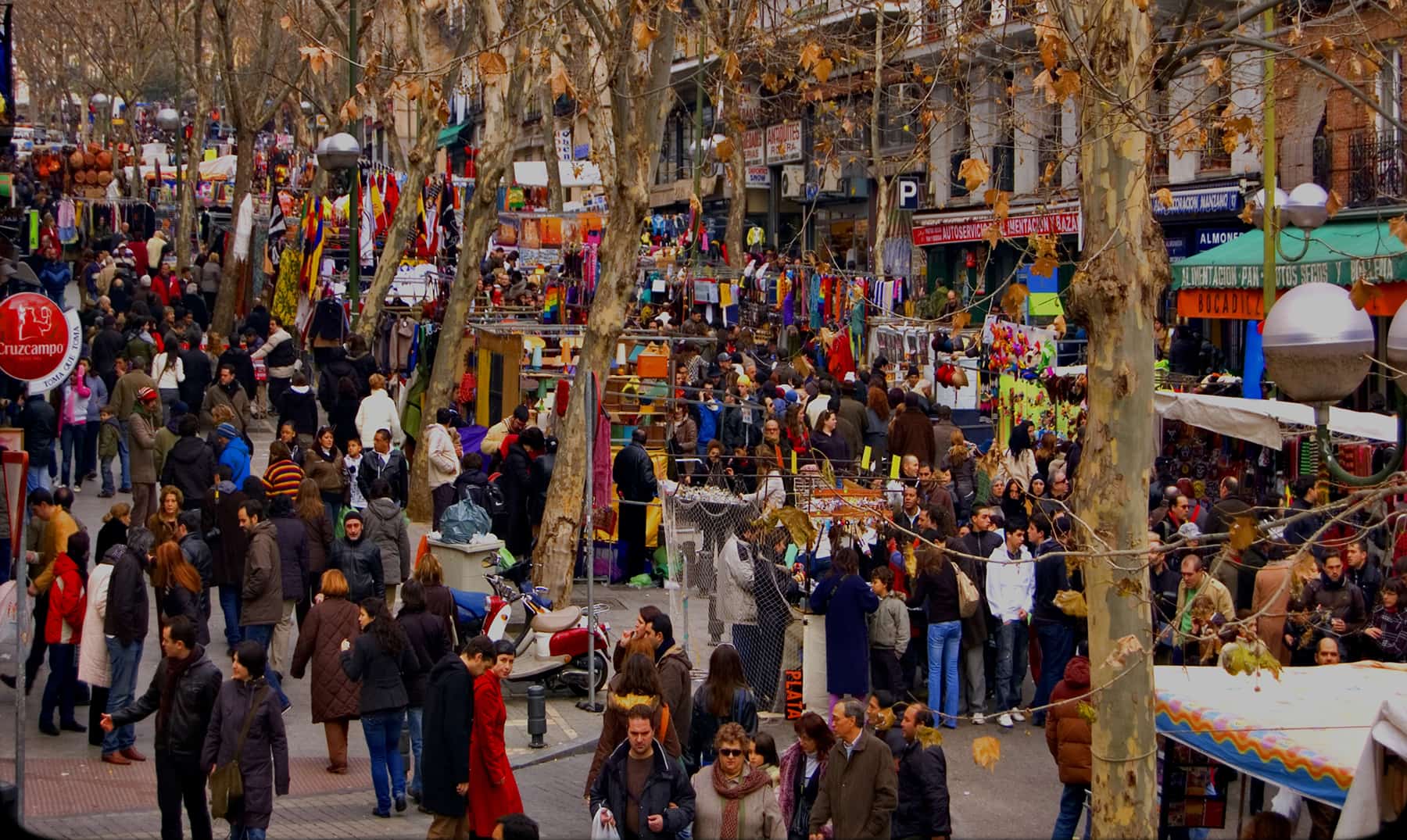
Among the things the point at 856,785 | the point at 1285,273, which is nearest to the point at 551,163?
the point at 1285,273

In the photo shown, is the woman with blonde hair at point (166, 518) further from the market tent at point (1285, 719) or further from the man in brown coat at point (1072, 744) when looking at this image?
the market tent at point (1285, 719)

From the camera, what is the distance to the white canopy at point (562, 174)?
3173 cm

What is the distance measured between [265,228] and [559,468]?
62.6ft

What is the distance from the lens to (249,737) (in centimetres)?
893

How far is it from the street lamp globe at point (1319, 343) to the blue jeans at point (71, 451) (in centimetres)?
1559

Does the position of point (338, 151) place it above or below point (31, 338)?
above

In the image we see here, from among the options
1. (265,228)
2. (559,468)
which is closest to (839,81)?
(265,228)

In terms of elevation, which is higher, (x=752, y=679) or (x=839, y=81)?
(x=839, y=81)

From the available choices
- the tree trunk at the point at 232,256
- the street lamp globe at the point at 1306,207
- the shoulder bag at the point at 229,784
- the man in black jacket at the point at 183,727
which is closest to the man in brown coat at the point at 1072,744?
the shoulder bag at the point at 229,784

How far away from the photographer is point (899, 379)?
24062 mm

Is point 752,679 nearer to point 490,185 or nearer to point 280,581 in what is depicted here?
point 280,581

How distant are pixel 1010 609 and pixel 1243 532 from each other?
6425 mm

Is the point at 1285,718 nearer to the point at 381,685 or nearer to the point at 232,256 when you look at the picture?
the point at 381,685

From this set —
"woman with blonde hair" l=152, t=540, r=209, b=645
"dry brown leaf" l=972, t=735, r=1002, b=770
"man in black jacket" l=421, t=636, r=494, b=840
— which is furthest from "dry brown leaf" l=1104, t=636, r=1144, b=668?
"woman with blonde hair" l=152, t=540, r=209, b=645
